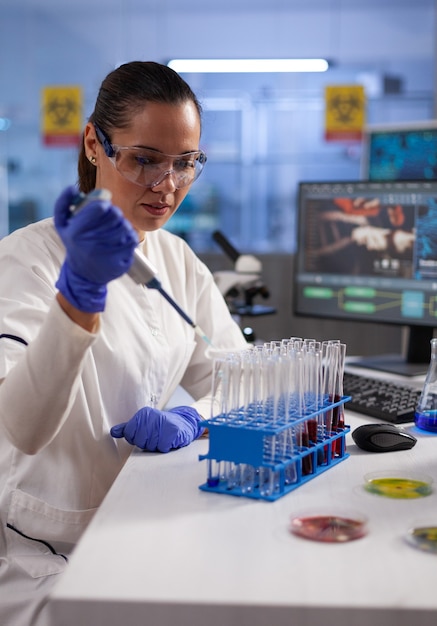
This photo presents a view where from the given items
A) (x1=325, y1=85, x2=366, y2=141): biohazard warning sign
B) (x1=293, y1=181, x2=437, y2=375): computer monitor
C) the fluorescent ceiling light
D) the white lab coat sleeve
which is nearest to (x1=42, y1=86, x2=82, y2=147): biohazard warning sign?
(x1=325, y1=85, x2=366, y2=141): biohazard warning sign

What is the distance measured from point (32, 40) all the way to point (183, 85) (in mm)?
6544

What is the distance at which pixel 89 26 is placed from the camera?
24.8 ft

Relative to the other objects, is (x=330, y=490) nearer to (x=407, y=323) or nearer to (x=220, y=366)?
(x=220, y=366)

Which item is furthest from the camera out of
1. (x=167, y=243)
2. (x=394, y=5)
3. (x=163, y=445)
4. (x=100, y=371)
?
(x=394, y=5)

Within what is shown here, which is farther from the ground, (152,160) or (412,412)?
(152,160)

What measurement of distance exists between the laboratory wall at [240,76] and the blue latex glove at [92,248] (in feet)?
20.4

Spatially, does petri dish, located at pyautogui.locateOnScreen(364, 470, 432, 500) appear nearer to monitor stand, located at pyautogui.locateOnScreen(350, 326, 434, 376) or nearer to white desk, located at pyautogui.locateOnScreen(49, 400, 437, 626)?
white desk, located at pyautogui.locateOnScreen(49, 400, 437, 626)

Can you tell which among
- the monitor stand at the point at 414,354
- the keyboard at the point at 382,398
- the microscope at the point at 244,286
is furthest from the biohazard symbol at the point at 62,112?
the keyboard at the point at 382,398

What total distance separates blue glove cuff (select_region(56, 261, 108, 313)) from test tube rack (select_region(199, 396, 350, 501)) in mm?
252

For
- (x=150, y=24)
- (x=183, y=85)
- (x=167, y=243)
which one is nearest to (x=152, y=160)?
(x=183, y=85)

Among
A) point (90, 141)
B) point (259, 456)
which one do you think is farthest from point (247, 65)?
point (259, 456)

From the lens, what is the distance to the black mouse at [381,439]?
4.56 ft

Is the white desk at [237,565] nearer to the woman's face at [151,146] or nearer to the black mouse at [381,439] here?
the black mouse at [381,439]

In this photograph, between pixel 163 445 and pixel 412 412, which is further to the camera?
pixel 412 412
